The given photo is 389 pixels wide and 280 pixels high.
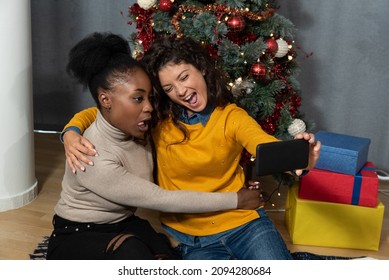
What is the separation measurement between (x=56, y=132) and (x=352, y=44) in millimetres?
1923

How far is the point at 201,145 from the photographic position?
1.63m

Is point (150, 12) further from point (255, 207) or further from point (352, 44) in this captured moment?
point (352, 44)

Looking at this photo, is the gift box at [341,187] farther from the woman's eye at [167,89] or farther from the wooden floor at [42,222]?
the woman's eye at [167,89]

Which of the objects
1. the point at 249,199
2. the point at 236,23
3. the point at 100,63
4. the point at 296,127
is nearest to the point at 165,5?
the point at 236,23

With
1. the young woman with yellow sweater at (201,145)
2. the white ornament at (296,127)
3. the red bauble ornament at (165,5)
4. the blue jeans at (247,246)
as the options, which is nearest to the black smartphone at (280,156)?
the young woman with yellow sweater at (201,145)

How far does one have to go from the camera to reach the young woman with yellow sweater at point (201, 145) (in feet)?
5.28

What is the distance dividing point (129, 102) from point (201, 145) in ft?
0.94

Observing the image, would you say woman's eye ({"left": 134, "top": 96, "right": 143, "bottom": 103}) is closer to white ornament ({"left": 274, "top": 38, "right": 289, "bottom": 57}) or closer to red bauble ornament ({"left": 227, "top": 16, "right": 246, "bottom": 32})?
red bauble ornament ({"left": 227, "top": 16, "right": 246, "bottom": 32})

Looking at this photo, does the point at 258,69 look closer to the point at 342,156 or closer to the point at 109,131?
the point at 342,156

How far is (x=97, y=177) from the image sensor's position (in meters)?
1.50

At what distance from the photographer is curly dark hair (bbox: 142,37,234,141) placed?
5.31 ft

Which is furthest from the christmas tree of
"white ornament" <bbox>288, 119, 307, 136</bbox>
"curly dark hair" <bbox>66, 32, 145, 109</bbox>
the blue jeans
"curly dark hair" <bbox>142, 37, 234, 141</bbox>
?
the blue jeans

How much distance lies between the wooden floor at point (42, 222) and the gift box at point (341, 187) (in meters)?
0.20

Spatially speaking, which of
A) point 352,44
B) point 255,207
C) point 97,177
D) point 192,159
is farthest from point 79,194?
point 352,44
